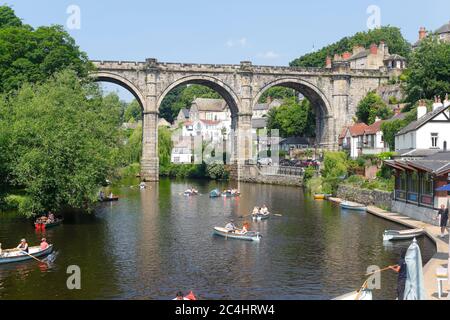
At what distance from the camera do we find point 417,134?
44.2m

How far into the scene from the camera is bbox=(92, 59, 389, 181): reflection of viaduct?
78.2m

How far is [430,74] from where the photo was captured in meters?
68.5

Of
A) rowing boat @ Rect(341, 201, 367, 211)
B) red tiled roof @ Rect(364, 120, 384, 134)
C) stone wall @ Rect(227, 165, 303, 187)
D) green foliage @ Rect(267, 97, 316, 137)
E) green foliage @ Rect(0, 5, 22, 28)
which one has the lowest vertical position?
rowing boat @ Rect(341, 201, 367, 211)

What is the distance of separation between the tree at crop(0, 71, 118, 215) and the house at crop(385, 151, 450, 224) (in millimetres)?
21234

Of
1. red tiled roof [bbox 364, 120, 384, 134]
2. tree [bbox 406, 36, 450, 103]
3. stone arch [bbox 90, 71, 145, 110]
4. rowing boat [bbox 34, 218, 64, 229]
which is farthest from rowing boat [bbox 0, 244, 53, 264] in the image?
tree [bbox 406, 36, 450, 103]

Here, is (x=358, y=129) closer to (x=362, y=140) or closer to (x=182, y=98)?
(x=362, y=140)

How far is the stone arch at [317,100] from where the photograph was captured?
84125 mm

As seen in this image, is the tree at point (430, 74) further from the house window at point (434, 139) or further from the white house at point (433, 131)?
the house window at point (434, 139)

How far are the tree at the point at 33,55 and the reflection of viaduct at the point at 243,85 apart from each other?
15304 millimetres

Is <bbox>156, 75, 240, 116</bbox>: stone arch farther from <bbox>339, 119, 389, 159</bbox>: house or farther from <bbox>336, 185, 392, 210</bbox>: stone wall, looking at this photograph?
<bbox>336, 185, 392, 210</bbox>: stone wall

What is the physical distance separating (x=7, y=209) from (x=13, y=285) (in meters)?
22.0

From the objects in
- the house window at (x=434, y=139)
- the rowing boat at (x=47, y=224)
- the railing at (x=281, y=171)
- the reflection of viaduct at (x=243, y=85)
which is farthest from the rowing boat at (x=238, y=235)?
the reflection of viaduct at (x=243, y=85)

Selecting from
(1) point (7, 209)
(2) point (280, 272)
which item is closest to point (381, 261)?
(2) point (280, 272)
